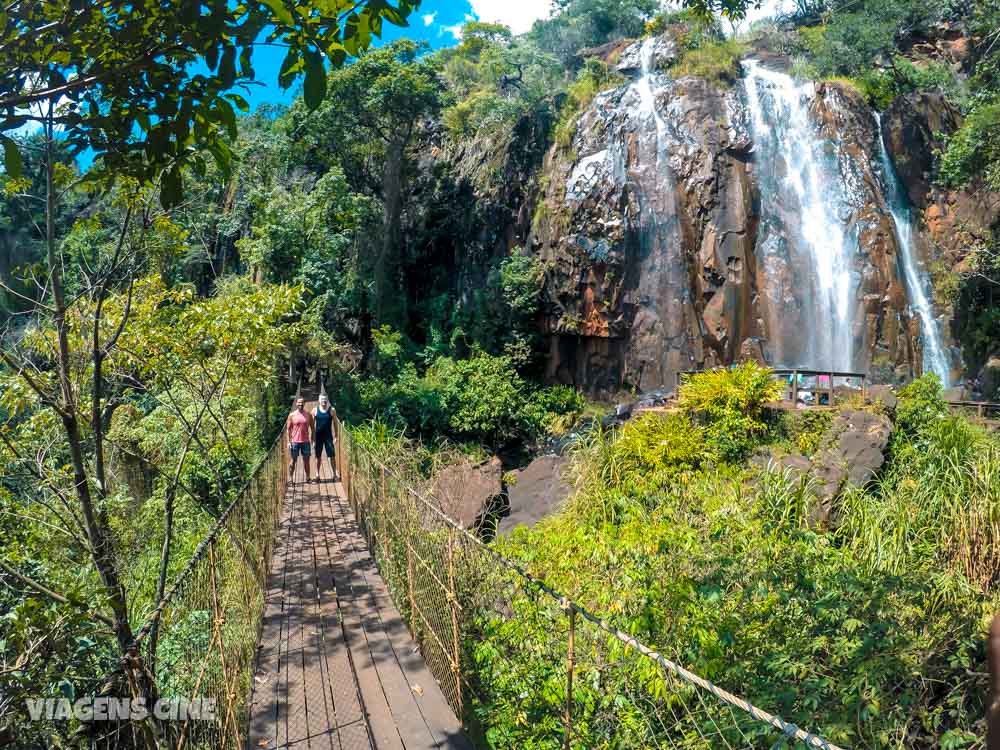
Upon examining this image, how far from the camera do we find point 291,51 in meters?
2.34

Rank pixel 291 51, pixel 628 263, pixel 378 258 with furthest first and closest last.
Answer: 1. pixel 378 258
2. pixel 628 263
3. pixel 291 51

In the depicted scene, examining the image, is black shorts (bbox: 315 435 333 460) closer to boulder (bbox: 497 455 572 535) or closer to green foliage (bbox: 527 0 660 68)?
boulder (bbox: 497 455 572 535)

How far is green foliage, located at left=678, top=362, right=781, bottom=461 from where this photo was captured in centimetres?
1028

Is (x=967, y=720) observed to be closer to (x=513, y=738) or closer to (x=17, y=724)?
(x=513, y=738)

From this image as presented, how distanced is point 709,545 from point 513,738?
2731mm

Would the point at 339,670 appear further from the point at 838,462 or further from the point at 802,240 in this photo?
the point at 802,240

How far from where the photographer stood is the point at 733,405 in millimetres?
Answer: 10539

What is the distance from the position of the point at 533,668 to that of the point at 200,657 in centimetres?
183

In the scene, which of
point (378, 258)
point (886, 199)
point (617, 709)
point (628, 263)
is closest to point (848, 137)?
point (886, 199)

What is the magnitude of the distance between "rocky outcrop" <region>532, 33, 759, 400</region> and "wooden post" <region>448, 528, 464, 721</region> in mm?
13636

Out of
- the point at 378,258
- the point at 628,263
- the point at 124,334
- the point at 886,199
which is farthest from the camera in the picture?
the point at 378,258

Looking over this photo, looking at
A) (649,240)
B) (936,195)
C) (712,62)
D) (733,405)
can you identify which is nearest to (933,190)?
(936,195)

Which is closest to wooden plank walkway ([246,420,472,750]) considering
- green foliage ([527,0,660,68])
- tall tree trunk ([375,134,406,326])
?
tall tree trunk ([375,134,406,326])

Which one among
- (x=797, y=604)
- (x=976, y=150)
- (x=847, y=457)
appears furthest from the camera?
(x=976, y=150)
